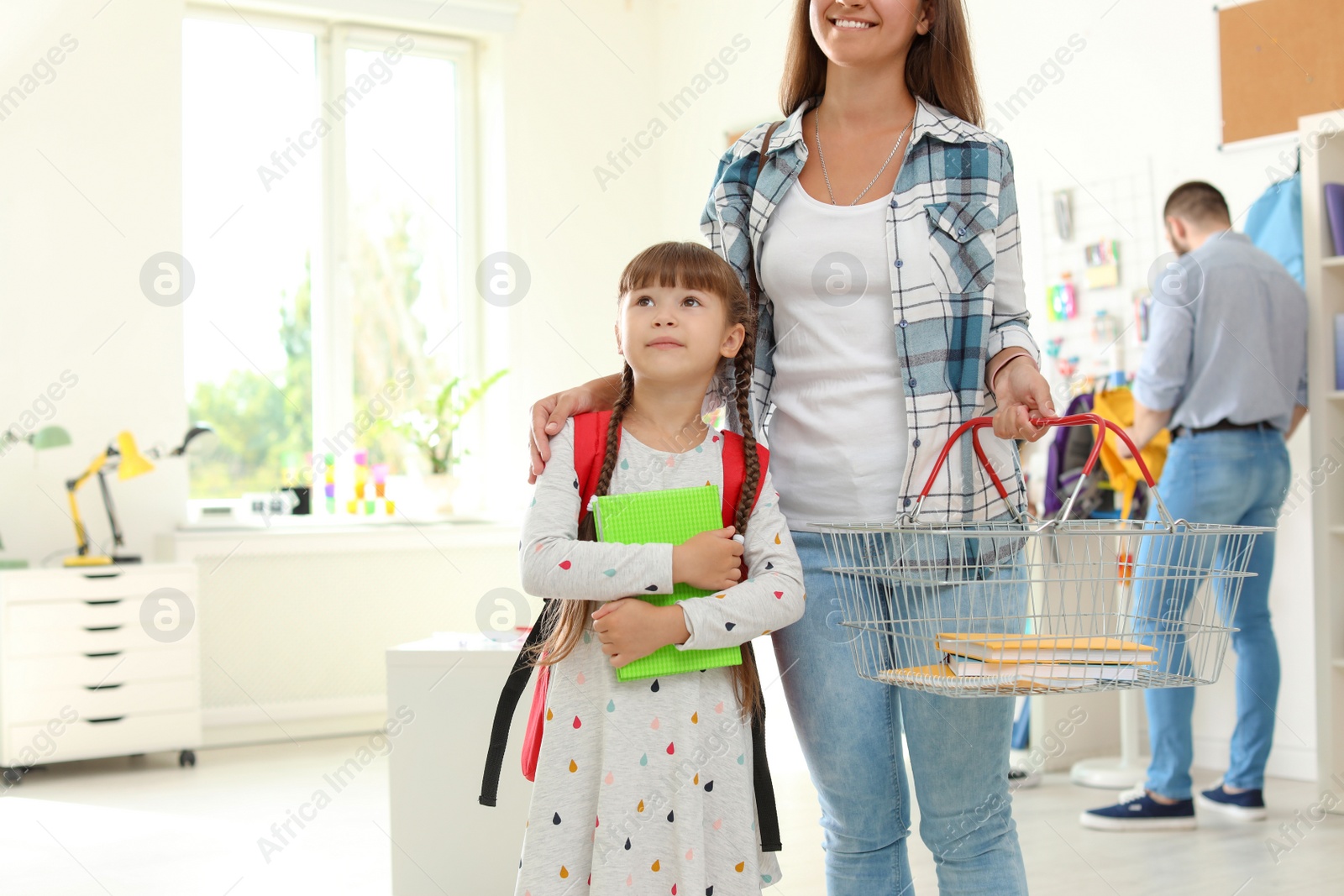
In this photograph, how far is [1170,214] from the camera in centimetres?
334

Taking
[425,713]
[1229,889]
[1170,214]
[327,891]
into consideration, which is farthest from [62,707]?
[1170,214]

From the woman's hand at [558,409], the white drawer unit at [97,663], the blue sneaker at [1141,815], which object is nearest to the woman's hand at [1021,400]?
the woman's hand at [558,409]

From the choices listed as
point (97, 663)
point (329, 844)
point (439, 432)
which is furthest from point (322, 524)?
point (329, 844)

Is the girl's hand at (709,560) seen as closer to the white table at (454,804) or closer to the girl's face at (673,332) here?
the girl's face at (673,332)

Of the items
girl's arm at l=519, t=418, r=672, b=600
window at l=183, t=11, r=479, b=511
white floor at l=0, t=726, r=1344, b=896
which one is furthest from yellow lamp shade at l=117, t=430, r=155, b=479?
girl's arm at l=519, t=418, r=672, b=600

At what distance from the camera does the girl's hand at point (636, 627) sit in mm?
1249

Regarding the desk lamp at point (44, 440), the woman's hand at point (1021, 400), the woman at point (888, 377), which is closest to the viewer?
the woman's hand at point (1021, 400)

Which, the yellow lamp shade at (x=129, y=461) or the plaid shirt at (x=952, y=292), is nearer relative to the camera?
the plaid shirt at (x=952, y=292)

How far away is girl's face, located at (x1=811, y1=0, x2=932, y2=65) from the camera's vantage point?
1353 mm

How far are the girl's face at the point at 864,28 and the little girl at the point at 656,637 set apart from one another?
0.92ft

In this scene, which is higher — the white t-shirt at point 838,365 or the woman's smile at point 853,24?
the woman's smile at point 853,24

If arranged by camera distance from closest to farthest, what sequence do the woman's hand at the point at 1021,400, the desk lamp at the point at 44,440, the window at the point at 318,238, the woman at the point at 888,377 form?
1. the woman's hand at the point at 1021,400
2. the woman at the point at 888,377
3. the desk lamp at the point at 44,440
4. the window at the point at 318,238

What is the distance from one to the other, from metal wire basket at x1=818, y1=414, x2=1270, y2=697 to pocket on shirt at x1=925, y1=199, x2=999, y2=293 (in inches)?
6.9

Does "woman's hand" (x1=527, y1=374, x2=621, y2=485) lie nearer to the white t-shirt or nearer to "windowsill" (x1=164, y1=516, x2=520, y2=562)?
the white t-shirt
